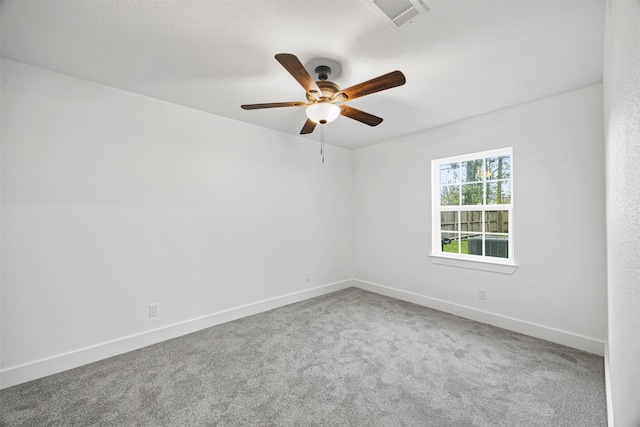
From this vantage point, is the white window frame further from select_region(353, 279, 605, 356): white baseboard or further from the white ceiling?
the white ceiling

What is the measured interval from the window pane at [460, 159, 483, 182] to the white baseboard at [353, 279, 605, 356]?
1587mm

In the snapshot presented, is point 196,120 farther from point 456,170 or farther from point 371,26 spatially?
point 456,170

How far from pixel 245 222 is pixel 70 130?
→ 1.83 meters

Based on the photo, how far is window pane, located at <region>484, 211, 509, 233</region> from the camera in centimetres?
309

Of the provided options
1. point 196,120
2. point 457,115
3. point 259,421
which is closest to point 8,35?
point 196,120

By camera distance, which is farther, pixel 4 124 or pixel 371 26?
pixel 4 124

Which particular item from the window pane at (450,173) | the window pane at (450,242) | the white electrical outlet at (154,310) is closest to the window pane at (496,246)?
the window pane at (450,242)

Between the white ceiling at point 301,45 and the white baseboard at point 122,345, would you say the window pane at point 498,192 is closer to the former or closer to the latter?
the white ceiling at point 301,45

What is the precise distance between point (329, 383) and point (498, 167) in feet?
9.67

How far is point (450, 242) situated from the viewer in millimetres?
3643

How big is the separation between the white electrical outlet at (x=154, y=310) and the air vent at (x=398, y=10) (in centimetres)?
310

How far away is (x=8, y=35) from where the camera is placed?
181cm

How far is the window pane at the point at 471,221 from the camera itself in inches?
131

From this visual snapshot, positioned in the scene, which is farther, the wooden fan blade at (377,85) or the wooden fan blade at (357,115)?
the wooden fan blade at (357,115)
